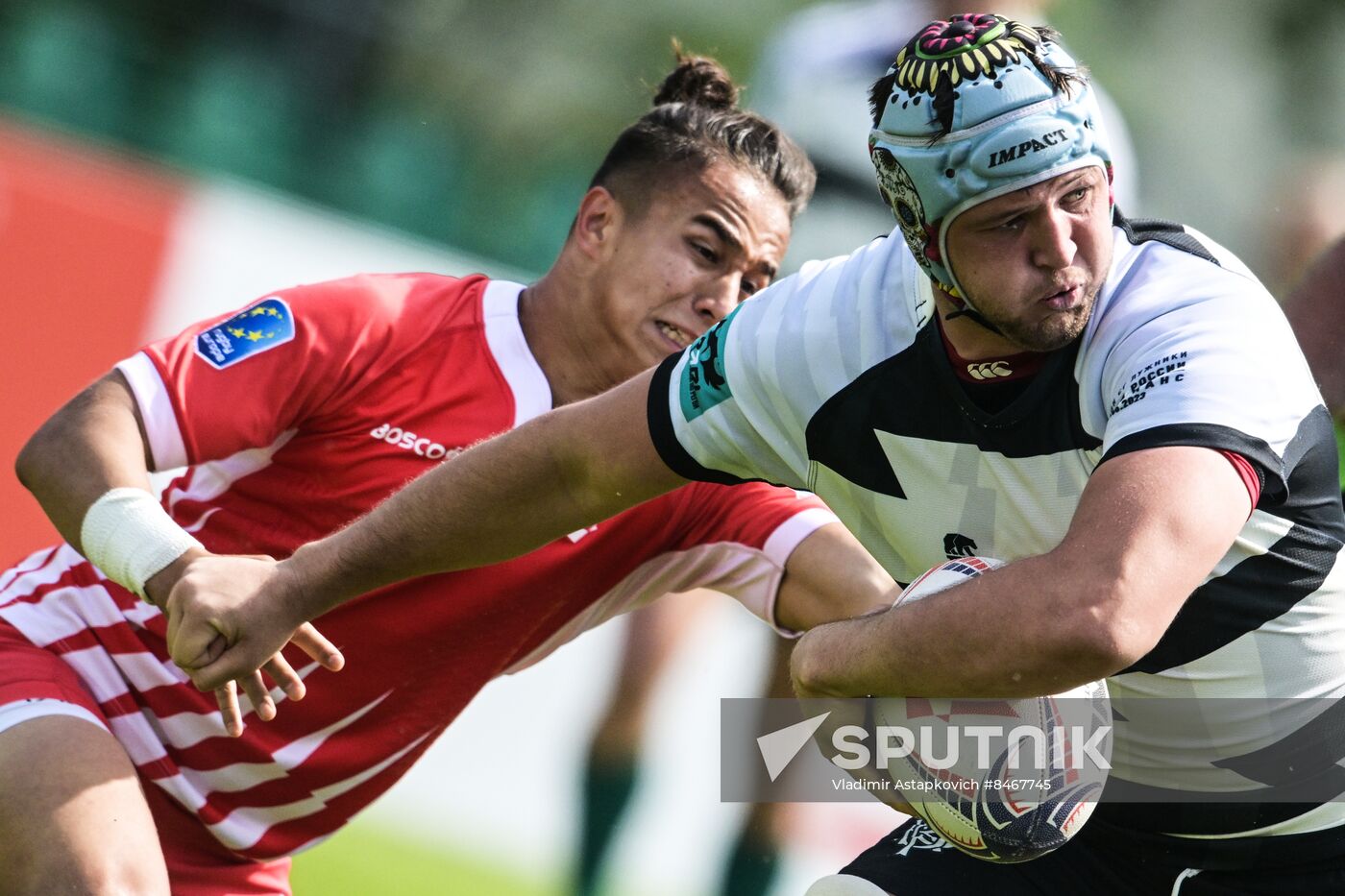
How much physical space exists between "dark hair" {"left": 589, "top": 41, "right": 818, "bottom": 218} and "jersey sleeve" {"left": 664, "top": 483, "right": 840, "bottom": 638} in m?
0.79

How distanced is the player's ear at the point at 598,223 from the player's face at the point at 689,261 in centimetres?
4

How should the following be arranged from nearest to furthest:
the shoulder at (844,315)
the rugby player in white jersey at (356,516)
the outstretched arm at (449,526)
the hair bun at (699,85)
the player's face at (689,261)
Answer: the shoulder at (844,315) → the outstretched arm at (449,526) → the rugby player in white jersey at (356,516) → the player's face at (689,261) → the hair bun at (699,85)

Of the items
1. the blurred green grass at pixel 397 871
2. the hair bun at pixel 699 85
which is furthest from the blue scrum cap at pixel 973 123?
the blurred green grass at pixel 397 871

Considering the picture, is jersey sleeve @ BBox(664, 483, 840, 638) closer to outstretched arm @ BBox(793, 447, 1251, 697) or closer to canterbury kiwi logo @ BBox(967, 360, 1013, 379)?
canterbury kiwi logo @ BBox(967, 360, 1013, 379)

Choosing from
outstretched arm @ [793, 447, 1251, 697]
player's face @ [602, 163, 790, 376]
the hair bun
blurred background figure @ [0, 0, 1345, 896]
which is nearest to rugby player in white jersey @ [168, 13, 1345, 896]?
outstretched arm @ [793, 447, 1251, 697]

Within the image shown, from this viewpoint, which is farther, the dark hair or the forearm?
the dark hair

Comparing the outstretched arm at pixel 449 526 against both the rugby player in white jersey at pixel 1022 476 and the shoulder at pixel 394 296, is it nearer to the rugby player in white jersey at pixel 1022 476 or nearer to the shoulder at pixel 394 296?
the rugby player in white jersey at pixel 1022 476

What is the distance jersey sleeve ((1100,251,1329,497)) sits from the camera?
7.67ft

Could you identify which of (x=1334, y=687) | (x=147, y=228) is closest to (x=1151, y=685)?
(x=1334, y=687)

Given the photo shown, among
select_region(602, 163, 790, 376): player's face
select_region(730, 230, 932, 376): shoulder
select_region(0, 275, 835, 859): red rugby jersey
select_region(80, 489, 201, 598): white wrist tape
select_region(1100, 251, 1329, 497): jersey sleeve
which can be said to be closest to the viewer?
select_region(1100, 251, 1329, 497): jersey sleeve

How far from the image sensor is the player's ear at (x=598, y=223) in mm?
4218

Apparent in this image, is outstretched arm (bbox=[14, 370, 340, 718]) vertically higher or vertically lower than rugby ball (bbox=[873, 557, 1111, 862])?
lower

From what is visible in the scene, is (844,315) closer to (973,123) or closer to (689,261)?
(973,123)

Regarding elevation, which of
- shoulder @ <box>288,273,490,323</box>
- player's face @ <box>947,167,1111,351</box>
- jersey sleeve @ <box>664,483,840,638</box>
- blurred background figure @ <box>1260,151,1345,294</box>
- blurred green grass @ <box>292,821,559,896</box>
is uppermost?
blurred background figure @ <box>1260,151,1345,294</box>
